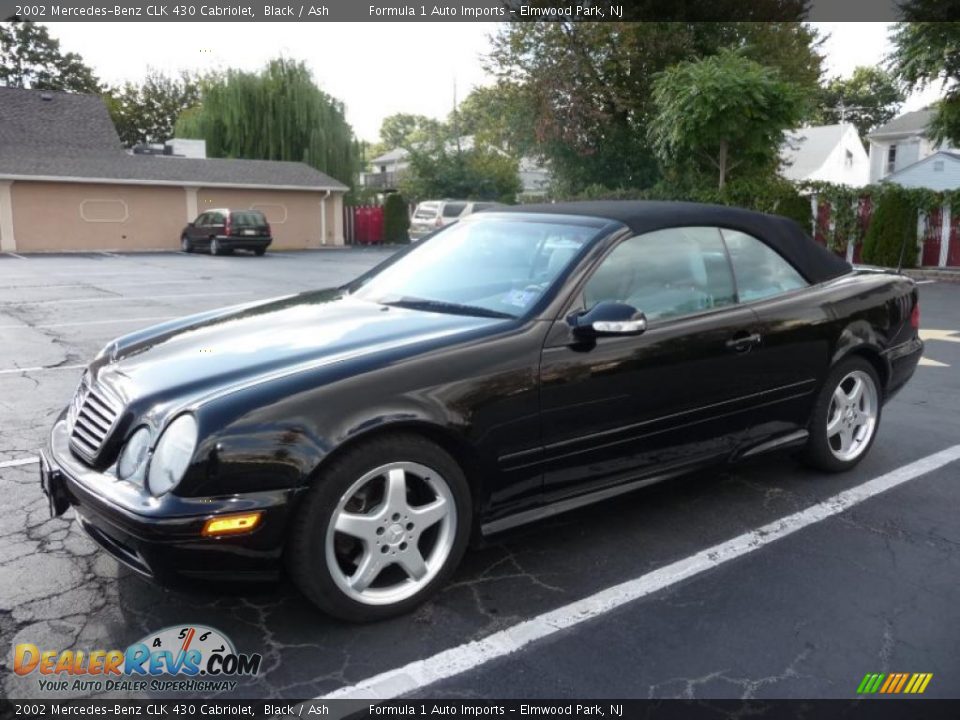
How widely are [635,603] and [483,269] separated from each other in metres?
1.68

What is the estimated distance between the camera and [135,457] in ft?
9.41

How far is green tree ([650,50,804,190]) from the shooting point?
2005 cm

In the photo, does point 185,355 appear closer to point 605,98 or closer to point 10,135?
point 605,98

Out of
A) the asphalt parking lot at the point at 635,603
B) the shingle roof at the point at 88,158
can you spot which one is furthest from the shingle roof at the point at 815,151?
the asphalt parking lot at the point at 635,603

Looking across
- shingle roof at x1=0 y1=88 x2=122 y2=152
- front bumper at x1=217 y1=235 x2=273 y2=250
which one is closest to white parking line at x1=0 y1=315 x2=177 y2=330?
front bumper at x1=217 y1=235 x2=273 y2=250

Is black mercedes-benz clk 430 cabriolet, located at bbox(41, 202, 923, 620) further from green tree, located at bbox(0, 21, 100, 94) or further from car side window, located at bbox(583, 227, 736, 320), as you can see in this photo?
green tree, located at bbox(0, 21, 100, 94)

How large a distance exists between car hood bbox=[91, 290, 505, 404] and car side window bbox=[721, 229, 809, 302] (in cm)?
148

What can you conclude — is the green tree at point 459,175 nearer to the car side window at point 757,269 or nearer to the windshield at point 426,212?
the windshield at point 426,212

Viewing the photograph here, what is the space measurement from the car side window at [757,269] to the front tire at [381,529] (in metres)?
1.94

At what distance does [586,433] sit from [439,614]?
940mm

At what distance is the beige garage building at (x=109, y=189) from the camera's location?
90.4 feet

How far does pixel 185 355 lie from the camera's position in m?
3.33

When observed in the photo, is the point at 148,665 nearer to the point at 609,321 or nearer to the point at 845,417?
the point at 609,321

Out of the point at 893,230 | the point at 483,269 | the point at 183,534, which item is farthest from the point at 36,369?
the point at 893,230
